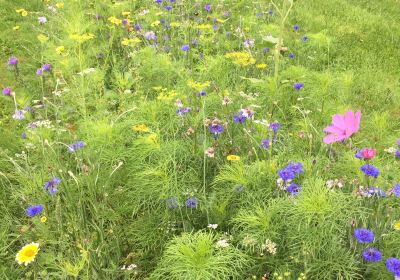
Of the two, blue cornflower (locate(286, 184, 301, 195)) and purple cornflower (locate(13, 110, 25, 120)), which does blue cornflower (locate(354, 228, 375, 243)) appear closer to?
blue cornflower (locate(286, 184, 301, 195))

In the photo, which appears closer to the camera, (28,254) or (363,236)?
(363,236)

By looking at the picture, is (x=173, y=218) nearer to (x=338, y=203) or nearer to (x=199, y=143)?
(x=199, y=143)

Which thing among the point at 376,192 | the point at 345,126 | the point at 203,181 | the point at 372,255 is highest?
the point at 345,126

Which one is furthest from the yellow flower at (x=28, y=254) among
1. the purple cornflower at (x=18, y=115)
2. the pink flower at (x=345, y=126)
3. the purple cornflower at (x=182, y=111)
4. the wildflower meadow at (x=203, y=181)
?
the pink flower at (x=345, y=126)

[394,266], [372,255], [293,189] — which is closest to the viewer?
[394,266]

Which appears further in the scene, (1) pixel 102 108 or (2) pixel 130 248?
(1) pixel 102 108

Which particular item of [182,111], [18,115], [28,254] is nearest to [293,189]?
[182,111]

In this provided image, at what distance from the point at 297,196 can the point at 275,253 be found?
10.8 inches

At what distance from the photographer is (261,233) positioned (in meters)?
2.04

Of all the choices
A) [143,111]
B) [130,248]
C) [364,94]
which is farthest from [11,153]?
[364,94]

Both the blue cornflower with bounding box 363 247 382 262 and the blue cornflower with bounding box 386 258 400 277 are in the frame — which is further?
the blue cornflower with bounding box 363 247 382 262

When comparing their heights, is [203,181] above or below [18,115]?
below

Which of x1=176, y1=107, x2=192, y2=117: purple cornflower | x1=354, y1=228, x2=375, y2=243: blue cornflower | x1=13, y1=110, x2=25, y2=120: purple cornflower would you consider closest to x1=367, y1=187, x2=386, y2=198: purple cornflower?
x1=354, y1=228, x2=375, y2=243: blue cornflower

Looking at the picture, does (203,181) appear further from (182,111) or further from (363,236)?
(363,236)
